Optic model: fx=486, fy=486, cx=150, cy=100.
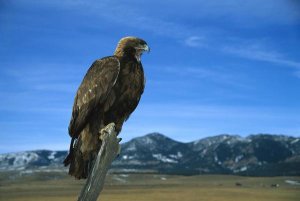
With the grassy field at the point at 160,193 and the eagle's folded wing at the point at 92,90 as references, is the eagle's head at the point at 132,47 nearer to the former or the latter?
the eagle's folded wing at the point at 92,90

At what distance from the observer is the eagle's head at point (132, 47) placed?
880 cm

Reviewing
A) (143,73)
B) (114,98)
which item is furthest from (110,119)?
(143,73)

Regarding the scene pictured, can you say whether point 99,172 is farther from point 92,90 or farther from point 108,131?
point 92,90

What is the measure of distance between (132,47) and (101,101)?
54.1 inches

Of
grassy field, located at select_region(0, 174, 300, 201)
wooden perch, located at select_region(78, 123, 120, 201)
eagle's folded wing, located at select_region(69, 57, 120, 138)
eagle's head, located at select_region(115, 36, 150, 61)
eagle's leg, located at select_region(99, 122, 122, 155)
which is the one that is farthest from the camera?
grassy field, located at select_region(0, 174, 300, 201)

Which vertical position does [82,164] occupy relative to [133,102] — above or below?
below

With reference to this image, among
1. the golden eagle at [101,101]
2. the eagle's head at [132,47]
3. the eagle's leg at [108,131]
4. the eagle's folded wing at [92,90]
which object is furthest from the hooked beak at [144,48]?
the eagle's leg at [108,131]

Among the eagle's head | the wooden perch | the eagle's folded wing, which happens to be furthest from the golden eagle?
the wooden perch

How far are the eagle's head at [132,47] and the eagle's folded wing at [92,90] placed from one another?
1.36ft

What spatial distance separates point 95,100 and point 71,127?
0.63 metres

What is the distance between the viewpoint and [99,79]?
8312mm

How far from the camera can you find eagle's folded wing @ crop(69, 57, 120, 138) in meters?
7.81

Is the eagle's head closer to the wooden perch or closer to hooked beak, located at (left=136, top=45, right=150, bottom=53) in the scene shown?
hooked beak, located at (left=136, top=45, right=150, bottom=53)

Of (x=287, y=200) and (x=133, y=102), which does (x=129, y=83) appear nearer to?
(x=133, y=102)
